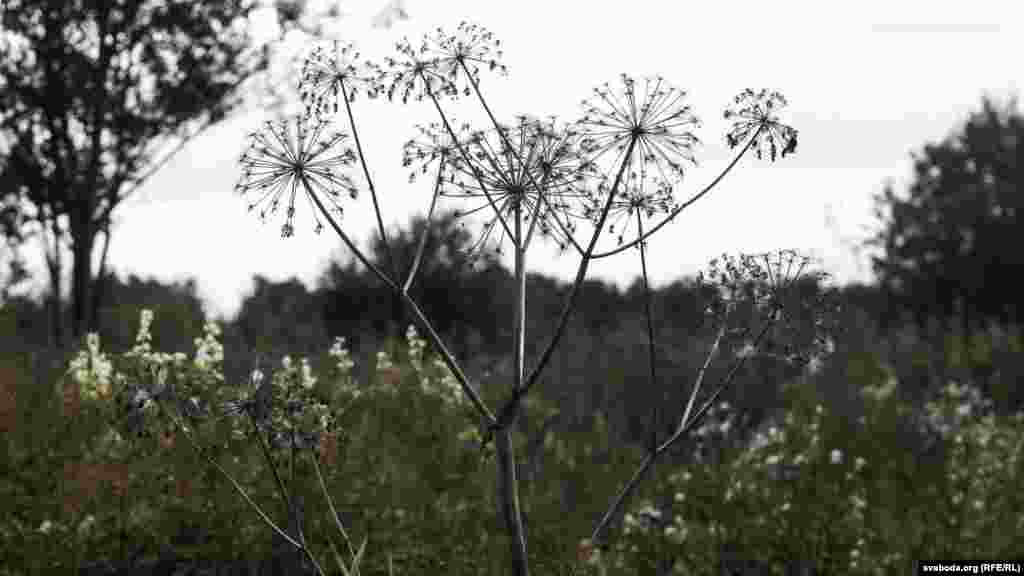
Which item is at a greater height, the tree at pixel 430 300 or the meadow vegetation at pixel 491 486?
the tree at pixel 430 300

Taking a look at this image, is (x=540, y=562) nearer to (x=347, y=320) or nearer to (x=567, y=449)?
(x=567, y=449)

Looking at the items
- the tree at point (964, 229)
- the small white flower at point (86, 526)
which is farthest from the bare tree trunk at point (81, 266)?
the tree at point (964, 229)

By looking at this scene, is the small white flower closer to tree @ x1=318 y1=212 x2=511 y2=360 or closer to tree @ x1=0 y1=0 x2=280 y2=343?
tree @ x1=0 y1=0 x2=280 y2=343

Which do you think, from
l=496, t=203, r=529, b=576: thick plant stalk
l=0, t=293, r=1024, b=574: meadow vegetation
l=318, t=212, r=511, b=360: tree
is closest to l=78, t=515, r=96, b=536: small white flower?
l=0, t=293, r=1024, b=574: meadow vegetation

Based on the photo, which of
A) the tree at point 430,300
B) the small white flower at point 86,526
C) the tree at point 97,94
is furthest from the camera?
the tree at point 430,300

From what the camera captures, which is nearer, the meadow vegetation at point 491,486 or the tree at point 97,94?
the meadow vegetation at point 491,486

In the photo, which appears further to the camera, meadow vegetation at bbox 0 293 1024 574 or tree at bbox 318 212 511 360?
tree at bbox 318 212 511 360

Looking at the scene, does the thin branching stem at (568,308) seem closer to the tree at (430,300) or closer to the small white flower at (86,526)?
the small white flower at (86,526)

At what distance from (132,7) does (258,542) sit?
Answer: 767 cm

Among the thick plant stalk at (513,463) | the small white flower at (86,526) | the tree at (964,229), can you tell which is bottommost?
the small white flower at (86,526)

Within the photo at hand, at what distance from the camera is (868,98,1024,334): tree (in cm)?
2423

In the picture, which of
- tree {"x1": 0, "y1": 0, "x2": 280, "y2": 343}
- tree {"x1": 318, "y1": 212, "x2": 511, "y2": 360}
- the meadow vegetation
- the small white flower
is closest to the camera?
the small white flower

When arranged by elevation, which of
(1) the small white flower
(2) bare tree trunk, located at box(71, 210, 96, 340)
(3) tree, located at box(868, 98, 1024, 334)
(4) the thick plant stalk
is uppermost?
(3) tree, located at box(868, 98, 1024, 334)

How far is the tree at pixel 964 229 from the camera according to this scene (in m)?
24.2
